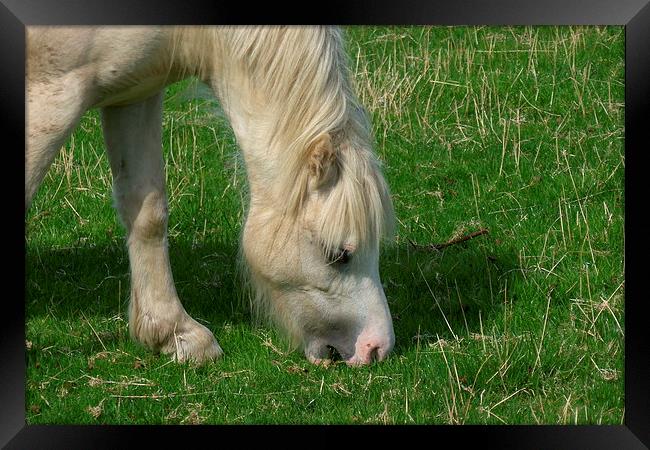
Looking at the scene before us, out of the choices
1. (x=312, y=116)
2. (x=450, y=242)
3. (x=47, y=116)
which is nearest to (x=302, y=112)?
(x=312, y=116)

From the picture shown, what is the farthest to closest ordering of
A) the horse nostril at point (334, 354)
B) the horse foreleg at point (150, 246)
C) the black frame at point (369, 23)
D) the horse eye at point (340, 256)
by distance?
the horse foreleg at point (150, 246) → the horse nostril at point (334, 354) → the horse eye at point (340, 256) → the black frame at point (369, 23)

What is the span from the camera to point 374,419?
15.6ft

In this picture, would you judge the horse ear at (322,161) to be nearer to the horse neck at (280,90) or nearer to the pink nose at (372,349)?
the horse neck at (280,90)

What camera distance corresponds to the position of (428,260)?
253 inches

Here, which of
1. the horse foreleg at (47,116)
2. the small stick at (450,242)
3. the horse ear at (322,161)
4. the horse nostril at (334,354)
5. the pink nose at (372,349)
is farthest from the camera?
the small stick at (450,242)

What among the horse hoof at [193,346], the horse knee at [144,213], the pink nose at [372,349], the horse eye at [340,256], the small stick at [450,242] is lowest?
the horse hoof at [193,346]

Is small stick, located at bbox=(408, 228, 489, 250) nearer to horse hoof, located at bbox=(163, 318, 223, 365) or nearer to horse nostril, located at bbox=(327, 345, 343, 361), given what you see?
horse nostril, located at bbox=(327, 345, 343, 361)

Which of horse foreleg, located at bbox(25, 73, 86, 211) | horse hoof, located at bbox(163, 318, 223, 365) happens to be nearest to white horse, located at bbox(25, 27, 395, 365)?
horse foreleg, located at bbox(25, 73, 86, 211)

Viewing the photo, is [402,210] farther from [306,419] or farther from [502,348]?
[306,419]

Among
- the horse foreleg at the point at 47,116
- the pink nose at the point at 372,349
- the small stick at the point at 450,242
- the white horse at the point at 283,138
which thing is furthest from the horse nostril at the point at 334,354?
the horse foreleg at the point at 47,116

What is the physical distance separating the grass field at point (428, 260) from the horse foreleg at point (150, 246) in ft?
0.39

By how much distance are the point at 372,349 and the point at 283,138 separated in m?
1.07

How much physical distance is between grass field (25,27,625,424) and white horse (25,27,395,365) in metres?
0.28

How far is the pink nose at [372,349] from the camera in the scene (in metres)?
4.96
